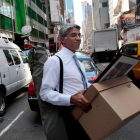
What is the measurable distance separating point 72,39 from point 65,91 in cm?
54

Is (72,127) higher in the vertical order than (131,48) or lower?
lower

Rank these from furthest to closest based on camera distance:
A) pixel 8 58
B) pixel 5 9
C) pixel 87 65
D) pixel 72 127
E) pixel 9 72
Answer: pixel 5 9 → pixel 87 65 → pixel 8 58 → pixel 9 72 → pixel 72 127

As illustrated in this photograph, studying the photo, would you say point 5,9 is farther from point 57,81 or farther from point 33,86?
point 57,81

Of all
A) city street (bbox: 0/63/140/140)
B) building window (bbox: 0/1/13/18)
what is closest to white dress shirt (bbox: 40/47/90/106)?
city street (bbox: 0/63/140/140)

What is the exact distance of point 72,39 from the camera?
1.81 metres

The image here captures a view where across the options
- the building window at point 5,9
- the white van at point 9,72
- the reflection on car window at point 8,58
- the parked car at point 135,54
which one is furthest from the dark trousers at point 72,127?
the building window at point 5,9

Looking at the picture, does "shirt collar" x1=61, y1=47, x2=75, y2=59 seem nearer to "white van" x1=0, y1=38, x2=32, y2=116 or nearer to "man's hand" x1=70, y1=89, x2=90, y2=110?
"man's hand" x1=70, y1=89, x2=90, y2=110

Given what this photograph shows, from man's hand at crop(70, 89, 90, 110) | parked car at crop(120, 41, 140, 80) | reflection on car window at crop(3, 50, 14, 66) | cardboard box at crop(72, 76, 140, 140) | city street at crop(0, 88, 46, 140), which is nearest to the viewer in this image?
cardboard box at crop(72, 76, 140, 140)

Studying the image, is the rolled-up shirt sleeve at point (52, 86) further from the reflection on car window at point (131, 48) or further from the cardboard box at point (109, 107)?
the reflection on car window at point (131, 48)

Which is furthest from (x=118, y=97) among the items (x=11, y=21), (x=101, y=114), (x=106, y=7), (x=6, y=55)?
(x=106, y=7)

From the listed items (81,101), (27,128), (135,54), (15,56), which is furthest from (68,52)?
(135,54)

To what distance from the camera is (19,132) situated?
13.2ft

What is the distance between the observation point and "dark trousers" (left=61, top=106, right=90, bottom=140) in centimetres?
171

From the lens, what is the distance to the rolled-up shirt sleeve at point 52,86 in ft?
5.14
